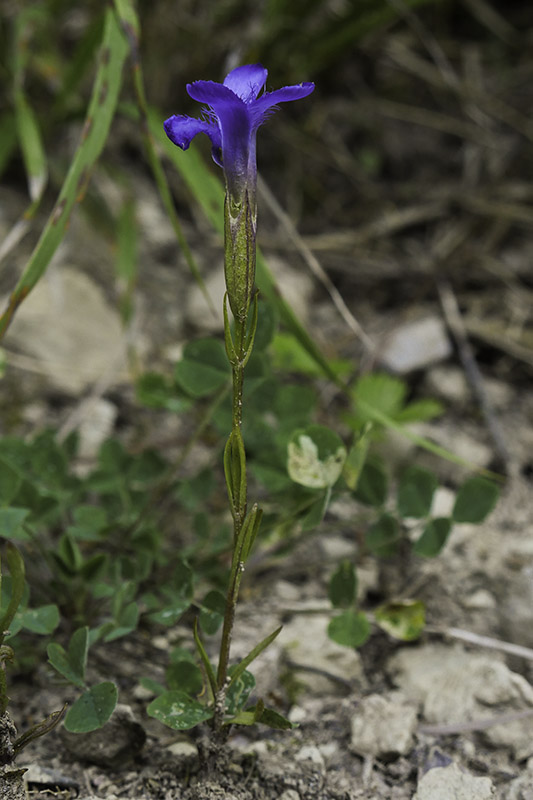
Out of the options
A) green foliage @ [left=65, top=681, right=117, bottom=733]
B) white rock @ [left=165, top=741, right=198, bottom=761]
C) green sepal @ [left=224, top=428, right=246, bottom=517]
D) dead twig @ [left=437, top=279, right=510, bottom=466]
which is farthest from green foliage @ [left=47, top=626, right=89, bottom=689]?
dead twig @ [left=437, top=279, right=510, bottom=466]

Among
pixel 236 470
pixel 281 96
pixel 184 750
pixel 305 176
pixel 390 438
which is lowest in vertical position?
pixel 184 750

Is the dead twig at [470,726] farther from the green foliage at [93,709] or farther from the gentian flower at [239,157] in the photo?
the gentian flower at [239,157]

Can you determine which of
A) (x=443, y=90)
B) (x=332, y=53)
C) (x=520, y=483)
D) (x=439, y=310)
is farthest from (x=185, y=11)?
(x=520, y=483)

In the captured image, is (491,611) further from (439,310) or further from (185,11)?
(185,11)

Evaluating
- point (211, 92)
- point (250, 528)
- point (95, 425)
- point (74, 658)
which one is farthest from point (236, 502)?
point (95, 425)

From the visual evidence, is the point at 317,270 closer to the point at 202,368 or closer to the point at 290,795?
the point at 202,368

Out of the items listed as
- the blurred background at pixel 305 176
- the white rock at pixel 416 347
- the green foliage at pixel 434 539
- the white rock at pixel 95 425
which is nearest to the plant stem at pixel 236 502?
the green foliage at pixel 434 539
